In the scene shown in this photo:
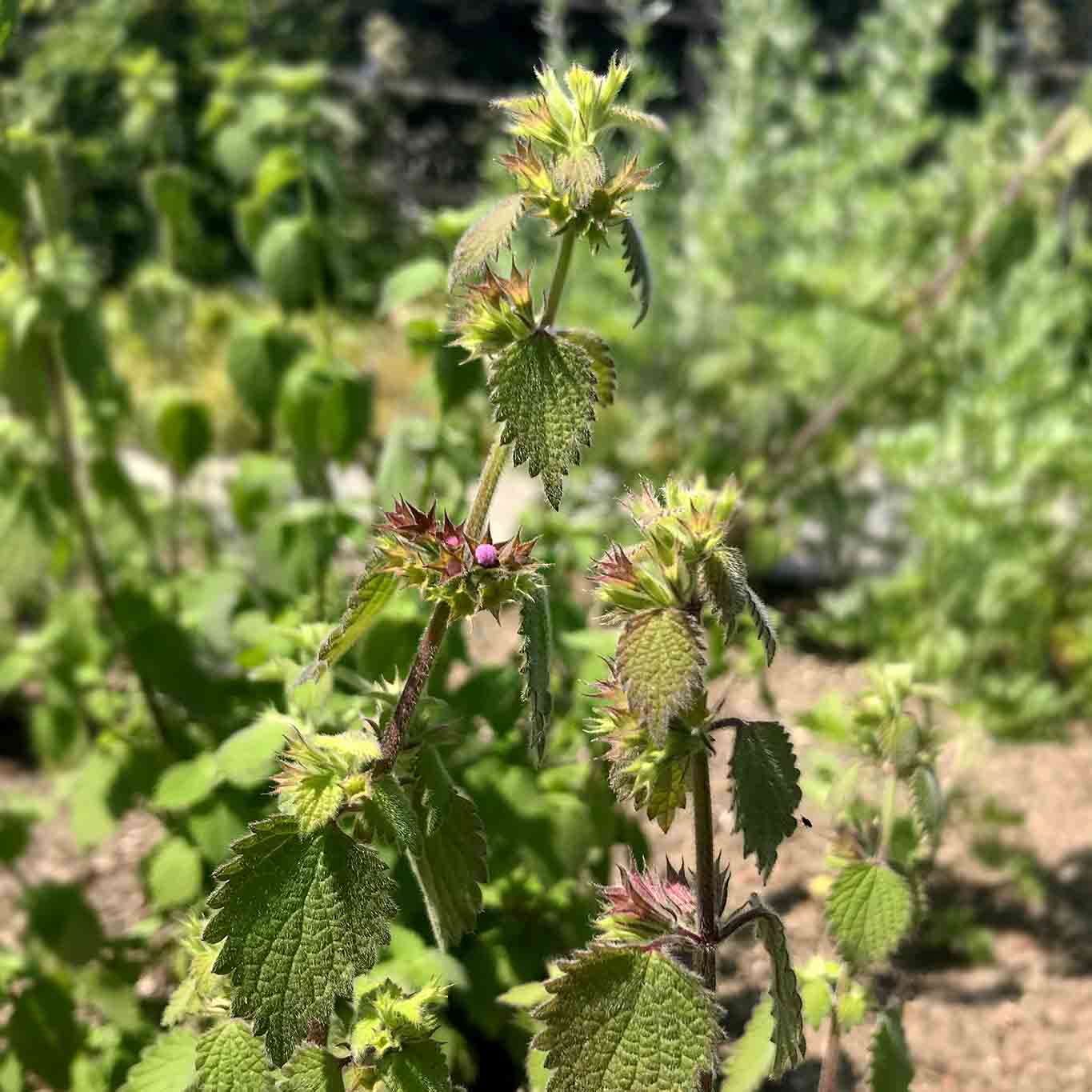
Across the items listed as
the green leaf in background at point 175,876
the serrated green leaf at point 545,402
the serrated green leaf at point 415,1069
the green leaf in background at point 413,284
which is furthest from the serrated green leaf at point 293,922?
the green leaf in background at point 413,284

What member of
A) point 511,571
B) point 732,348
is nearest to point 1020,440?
point 732,348

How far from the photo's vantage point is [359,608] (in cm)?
107

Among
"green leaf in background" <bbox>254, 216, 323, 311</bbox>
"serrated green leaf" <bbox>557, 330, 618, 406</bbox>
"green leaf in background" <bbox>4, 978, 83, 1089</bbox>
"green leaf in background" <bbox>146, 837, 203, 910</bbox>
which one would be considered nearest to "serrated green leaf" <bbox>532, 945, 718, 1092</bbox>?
"serrated green leaf" <bbox>557, 330, 618, 406</bbox>

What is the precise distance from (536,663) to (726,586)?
0.16 m

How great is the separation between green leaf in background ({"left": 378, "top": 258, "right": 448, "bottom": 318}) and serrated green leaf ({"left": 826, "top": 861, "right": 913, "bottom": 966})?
919mm

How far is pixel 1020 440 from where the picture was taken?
341 cm

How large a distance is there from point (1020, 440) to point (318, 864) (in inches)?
111

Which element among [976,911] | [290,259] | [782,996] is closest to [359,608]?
[782,996]

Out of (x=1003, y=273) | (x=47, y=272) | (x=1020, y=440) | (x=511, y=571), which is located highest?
(x=1003, y=273)

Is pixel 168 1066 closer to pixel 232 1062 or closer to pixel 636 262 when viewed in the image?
pixel 232 1062

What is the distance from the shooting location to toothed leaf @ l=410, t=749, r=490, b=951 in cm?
113

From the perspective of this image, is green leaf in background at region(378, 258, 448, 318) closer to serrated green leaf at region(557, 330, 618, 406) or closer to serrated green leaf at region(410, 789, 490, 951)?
serrated green leaf at region(557, 330, 618, 406)

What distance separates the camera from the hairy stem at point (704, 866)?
1076mm

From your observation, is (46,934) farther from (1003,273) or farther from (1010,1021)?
(1003,273)
